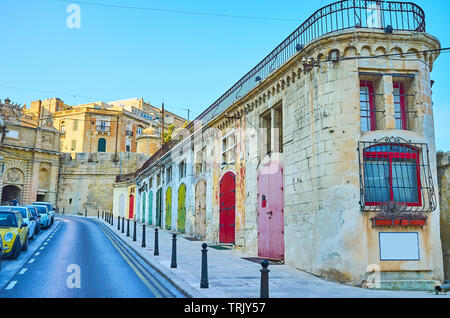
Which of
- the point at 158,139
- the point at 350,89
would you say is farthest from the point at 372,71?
the point at 158,139

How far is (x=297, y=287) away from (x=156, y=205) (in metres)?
24.6

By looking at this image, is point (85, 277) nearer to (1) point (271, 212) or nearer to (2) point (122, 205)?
(1) point (271, 212)

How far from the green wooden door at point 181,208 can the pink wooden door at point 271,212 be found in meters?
10.8

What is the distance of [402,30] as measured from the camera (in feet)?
34.9

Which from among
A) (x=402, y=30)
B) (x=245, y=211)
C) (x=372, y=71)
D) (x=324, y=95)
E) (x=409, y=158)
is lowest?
(x=245, y=211)

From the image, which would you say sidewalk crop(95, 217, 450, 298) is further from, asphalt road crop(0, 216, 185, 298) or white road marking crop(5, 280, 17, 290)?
white road marking crop(5, 280, 17, 290)

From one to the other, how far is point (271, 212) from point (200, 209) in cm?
847

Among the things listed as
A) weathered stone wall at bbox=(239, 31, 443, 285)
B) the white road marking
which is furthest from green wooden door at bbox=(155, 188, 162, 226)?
the white road marking

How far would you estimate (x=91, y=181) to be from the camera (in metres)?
52.9

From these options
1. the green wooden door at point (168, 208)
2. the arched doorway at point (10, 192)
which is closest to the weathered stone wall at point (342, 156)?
the green wooden door at point (168, 208)

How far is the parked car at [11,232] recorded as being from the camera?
37.4ft

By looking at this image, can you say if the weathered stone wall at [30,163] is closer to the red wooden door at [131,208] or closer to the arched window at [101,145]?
the red wooden door at [131,208]

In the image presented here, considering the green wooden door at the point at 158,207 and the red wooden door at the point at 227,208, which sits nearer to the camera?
the red wooden door at the point at 227,208
